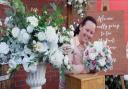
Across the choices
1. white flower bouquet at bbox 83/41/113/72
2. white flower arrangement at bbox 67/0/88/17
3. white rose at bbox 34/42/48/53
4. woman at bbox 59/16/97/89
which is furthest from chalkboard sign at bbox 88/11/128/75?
white rose at bbox 34/42/48/53

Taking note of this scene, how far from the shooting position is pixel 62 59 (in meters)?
2.33

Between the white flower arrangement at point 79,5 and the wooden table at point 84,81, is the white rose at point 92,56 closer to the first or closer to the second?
the wooden table at point 84,81

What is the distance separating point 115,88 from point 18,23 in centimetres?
308

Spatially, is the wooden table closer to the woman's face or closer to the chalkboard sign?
the woman's face

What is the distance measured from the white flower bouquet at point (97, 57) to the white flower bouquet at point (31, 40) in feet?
1.44

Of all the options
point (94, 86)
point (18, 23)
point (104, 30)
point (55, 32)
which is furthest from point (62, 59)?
point (104, 30)

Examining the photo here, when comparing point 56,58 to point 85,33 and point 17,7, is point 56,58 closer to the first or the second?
point 17,7

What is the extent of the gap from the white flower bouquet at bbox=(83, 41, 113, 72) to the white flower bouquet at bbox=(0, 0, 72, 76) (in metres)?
0.44

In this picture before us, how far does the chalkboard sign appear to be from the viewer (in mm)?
4242

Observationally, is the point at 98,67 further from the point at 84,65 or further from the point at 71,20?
the point at 71,20

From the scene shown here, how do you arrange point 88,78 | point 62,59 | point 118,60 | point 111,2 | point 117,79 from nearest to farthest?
1. point 62,59
2. point 88,78
3. point 118,60
4. point 117,79
5. point 111,2

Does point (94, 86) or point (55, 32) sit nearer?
point (55, 32)

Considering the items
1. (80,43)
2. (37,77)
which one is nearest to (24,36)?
(37,77)

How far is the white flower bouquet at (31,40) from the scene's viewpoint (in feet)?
7.50
